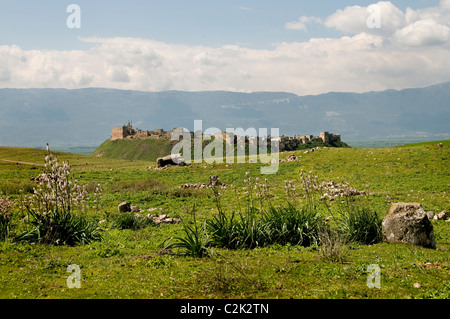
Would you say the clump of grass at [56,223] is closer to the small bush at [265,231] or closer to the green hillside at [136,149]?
the small bush at [265,231]

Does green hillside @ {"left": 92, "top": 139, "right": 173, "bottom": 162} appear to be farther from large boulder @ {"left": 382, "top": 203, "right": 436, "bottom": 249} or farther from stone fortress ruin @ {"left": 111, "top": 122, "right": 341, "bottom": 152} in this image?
large boulder @ {"left": 382, "top": 203, "right": 436, "bottom": 249}

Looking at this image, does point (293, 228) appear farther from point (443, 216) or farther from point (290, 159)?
point (290, 159)

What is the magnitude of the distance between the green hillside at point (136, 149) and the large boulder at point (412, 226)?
99536 mm

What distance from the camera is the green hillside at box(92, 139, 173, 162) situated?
112938mm

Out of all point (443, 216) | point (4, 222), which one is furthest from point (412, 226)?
point (4, 222)

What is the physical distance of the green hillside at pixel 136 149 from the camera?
11294 centimetres

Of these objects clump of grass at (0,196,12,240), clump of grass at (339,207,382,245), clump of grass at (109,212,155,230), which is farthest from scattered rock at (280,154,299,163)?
clump of grass at (0,196,12,240)

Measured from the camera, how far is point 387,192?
2486 centimetres

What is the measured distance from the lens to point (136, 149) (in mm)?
119938

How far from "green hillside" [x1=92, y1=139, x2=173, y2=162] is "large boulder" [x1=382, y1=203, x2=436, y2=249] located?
9954 cm

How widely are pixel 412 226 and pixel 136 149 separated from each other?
11330cm

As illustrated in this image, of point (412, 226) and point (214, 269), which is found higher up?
point (412, 226)

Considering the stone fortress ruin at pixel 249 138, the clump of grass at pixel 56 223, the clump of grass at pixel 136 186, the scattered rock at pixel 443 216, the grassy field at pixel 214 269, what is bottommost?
the clump of grass at pixel 136 186
